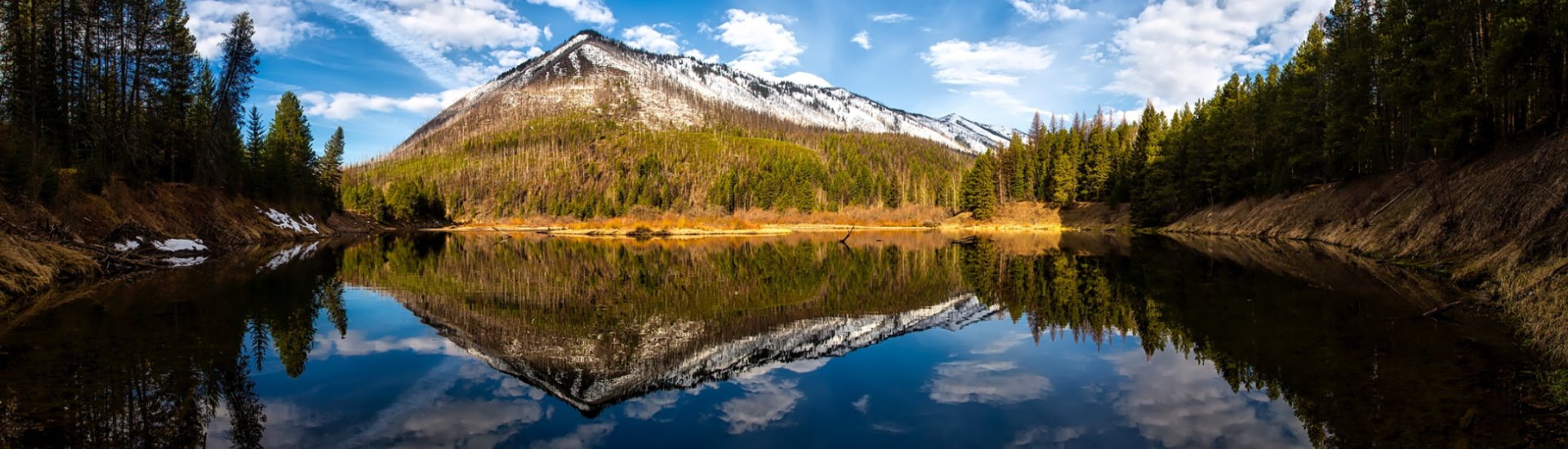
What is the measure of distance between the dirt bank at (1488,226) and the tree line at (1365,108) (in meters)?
1.71

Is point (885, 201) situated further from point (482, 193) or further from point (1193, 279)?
point (1193, 279)

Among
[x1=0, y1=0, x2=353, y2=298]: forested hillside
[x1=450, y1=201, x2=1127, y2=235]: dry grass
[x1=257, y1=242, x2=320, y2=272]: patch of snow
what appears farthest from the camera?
[x1=450, y1=201, x2=1127, y2=235]: dry grass

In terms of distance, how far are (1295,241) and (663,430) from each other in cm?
3663

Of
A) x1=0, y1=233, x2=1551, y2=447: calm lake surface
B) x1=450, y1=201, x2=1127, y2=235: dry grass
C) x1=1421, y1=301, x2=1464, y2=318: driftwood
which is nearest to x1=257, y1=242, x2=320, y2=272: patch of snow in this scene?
x1=0, y1=233, x2=1551, y2=447: calm lake surface

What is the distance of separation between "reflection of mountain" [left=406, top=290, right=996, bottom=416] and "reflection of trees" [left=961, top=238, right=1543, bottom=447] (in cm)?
311

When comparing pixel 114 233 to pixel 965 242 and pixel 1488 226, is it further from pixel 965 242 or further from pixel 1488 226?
pixel 965 242

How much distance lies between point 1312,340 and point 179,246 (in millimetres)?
35461

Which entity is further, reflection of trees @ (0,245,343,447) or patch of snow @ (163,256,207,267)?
patch of snow @ (163,256,207,267)

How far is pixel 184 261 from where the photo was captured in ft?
77.7

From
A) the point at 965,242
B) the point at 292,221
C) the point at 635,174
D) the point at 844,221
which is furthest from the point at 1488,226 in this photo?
the point at 635,174

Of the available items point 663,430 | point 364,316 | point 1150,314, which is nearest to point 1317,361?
point 1150,314

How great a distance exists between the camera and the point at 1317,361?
27.7 ft

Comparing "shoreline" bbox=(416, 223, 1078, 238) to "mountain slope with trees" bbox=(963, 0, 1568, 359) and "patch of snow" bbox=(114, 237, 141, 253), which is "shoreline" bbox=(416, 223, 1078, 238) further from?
"patch of snow" bbox=(114, 237, 141, 253)

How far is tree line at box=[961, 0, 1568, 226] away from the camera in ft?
69.2
